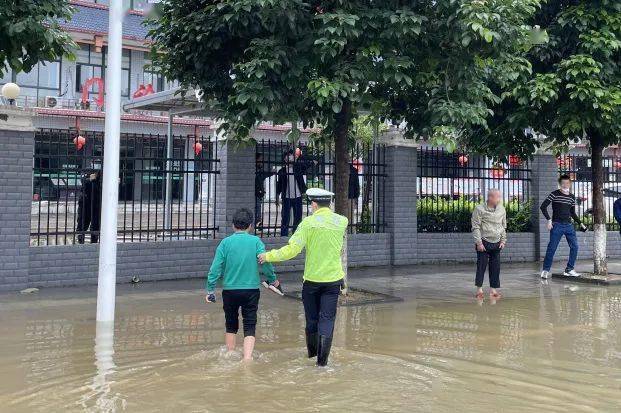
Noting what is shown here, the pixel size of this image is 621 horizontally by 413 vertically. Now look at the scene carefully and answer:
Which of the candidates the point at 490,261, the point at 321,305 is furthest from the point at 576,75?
the point at 321,305

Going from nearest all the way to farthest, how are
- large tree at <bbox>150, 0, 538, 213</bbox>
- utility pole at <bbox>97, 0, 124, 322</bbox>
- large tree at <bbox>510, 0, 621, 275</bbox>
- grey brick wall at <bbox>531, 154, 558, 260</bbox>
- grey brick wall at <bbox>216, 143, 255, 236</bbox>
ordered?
utility pole at <bbox>97, 0, 124, 322</bbox>
large tree at <bbox>150, 0, 538, 213</bbox>
large tree at <bbox>510, 0, 621, 275</bbox>
grey brick wall at <bbox>216, 143, 255, 236</bbox>
grey brick wall at <bbox>531, 154, 558, 260</bbox>

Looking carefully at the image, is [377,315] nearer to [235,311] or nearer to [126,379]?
[235,311]

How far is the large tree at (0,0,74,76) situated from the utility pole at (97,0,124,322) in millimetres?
614

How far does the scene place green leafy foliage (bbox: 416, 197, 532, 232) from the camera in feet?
49.3

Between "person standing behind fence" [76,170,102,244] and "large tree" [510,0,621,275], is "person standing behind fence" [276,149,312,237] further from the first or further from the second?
"large tree" [510,0,621,275]

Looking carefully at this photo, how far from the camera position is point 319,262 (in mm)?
6434

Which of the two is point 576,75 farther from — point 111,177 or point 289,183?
point 111,177

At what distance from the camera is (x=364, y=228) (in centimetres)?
1426

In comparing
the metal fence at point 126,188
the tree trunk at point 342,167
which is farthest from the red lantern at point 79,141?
the tree trunk at point 342,167

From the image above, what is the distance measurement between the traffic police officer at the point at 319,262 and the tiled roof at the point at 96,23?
23.4 metres

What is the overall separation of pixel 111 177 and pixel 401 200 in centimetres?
735

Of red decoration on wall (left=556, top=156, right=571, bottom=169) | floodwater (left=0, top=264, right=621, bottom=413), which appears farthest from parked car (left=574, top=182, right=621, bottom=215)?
floodwater (left=0, top=264, right=621, bottom=413)

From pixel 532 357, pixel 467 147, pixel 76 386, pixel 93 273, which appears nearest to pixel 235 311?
pixel 76 386

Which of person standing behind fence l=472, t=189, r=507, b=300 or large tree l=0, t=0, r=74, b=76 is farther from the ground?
large tree l=0, t=0, r=74, b=76
